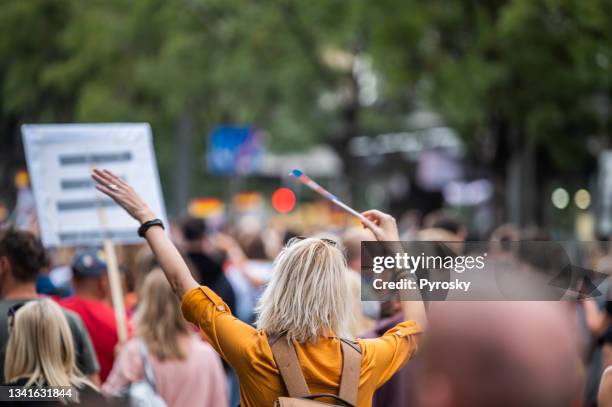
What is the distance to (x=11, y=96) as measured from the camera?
24.6m

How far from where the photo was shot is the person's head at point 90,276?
22.1 ft

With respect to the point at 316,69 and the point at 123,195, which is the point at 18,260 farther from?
the point at 316,69

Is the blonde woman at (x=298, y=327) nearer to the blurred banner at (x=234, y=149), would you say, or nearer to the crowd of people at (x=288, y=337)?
the crowd of people at (x=288, y=337)

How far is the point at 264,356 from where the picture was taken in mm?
3723

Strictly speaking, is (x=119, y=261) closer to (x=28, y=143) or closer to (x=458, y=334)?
(x=28, y=143)

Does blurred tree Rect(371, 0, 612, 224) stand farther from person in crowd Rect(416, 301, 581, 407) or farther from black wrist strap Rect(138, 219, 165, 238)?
person in crowd Rect(416, 301, 581, 407)

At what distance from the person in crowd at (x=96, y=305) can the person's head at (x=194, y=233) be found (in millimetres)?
2785

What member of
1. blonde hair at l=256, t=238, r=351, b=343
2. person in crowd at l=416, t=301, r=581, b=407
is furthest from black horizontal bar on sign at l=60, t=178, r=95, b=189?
person in crowd at l=416, t=301, r=581, b=407

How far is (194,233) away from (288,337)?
6.08 meters

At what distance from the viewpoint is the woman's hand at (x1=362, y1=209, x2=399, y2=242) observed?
4.23 meters

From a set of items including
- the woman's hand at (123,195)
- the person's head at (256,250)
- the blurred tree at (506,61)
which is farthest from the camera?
the blurred tree at (506,61)

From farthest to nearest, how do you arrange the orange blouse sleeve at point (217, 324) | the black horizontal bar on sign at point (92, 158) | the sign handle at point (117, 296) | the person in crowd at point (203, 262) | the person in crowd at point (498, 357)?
the person in crowd at point (203, 262) < the black horizontal bar on sign at point (92, 158) < the sign handle at point (117, 296) < the orange blouse sleeve at point (217, 324) < the person in crowd at point (498, 357)

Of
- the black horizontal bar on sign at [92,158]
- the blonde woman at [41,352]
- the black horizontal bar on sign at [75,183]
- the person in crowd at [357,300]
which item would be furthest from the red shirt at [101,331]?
the blonde woman at [41,352]

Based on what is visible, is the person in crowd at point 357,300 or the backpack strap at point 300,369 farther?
the person in crowd at point 357,300
